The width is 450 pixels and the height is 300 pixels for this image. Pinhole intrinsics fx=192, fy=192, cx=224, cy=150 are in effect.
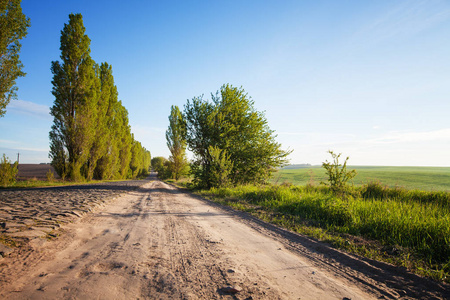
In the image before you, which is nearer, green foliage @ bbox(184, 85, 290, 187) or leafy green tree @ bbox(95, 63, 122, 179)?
green foliage @ bbox(184, 85, 290, 187)

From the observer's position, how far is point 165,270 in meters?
2.35

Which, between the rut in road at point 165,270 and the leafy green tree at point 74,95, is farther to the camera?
the leafy green tree at point 74,95

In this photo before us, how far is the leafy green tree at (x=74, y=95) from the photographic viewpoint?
57.1 feet

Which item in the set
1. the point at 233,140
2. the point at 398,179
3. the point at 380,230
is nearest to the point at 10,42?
the point at 233,140

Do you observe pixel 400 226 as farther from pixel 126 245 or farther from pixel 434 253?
pixel 126 245

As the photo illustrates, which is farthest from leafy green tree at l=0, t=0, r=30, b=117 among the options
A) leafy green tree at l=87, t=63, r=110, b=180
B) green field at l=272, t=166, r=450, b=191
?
green field at l=272, t=166, r=450, b=191

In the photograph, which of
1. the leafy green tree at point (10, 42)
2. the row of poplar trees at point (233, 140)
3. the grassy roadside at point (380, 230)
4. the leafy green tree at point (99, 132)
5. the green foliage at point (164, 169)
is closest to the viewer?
the grassy roadside at point (380, 230)

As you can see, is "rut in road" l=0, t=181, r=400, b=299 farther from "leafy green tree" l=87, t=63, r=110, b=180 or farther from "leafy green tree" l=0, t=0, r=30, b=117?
"leafy green tree" l=87, t=63, r=110, b=180

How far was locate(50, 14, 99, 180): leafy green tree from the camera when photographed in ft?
57.1

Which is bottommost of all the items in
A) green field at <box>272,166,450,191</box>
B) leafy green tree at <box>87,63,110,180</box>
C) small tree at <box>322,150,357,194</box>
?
green field at <box>272,166,450,191</box>

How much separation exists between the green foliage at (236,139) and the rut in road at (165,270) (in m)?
11.7

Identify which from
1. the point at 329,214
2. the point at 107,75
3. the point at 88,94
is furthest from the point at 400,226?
the point at 107,75

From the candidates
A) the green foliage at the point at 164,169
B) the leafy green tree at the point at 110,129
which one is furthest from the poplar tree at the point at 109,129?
the green foliage at the point at 164,169

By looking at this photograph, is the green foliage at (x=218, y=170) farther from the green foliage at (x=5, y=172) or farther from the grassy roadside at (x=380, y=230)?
the green foliage at (x=5, y=172)
